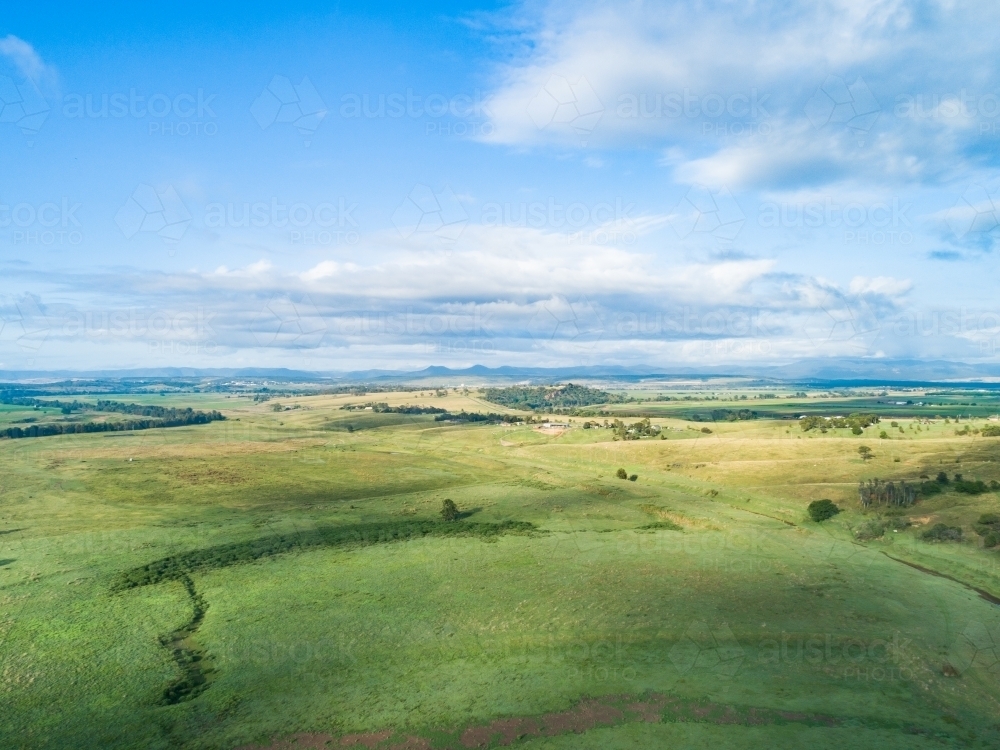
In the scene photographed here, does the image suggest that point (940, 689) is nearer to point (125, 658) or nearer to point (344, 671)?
point (344, 671)

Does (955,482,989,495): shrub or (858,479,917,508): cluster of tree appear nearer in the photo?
(955,482,989,495): shrub

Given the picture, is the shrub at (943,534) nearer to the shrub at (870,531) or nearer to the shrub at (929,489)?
the shrub at (870,531)

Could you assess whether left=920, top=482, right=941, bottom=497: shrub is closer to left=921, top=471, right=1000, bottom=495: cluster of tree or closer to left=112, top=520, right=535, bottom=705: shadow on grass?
left=921, top=471, right=1000, bottom=495: cluster of tree

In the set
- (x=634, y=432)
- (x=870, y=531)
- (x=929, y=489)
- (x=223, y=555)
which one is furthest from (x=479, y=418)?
(x=223, y=555)

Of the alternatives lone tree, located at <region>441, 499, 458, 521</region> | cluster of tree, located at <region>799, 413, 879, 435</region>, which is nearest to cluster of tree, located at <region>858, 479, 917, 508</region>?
lone tree, located at <region>441, 499, 458, 521</region>

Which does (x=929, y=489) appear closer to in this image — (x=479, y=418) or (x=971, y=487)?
(x=971, y=487)

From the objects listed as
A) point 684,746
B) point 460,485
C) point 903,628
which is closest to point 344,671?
point 684,746

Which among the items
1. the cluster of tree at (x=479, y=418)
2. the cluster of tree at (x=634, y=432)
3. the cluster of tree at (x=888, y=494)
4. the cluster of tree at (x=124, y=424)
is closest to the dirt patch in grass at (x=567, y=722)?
the cluster of tree at (x=888, y=494)
